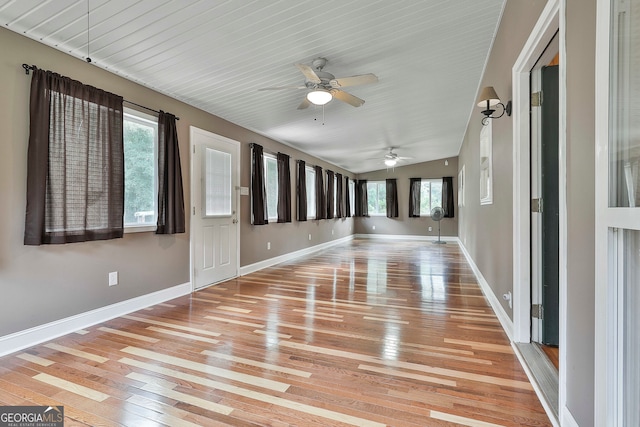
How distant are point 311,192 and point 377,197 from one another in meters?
3.98

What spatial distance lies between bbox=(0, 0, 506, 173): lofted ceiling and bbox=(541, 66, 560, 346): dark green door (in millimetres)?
1045

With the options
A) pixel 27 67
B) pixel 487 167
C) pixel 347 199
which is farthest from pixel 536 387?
pixel 347 199

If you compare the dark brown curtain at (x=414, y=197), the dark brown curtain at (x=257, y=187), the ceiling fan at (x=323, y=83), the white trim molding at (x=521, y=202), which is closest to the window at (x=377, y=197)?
the dark brown curtain at (x=414, y=197)

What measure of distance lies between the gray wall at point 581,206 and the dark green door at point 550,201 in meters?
0.89

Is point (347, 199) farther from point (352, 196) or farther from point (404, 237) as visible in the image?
point (404, 237)

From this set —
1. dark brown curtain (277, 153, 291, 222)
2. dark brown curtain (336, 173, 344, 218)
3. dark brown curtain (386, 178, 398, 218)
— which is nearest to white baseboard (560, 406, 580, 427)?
dark brown curtain (277, 153, 291, 222)

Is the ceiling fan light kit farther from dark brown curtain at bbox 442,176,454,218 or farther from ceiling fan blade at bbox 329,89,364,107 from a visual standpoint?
dark brown curtain at bbox 442,176,454,218

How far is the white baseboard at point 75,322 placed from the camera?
234cm

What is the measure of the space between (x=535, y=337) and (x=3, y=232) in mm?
3947

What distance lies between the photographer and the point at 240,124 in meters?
4.93

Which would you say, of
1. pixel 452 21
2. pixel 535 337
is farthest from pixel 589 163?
pixel 452 21

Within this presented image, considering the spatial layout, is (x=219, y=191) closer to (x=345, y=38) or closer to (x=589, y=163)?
(x=345, y=38)

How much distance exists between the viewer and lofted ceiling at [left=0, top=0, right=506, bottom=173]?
7.52 feet

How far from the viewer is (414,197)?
10.5 meters
